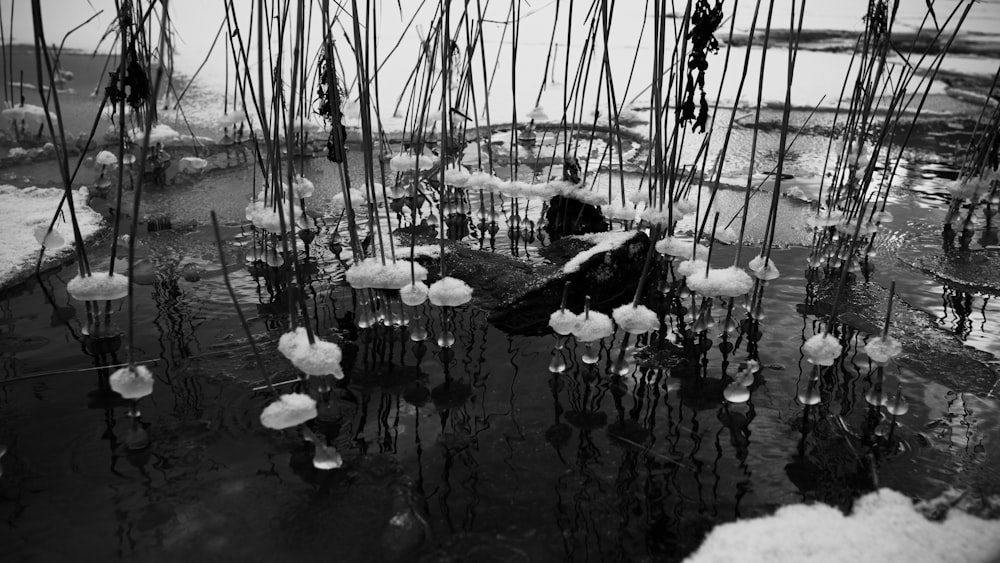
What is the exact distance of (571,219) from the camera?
98.9 inches

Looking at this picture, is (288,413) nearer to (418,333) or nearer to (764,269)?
(418,333)

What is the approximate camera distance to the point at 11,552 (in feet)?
3.67

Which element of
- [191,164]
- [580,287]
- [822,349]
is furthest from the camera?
[191,164]

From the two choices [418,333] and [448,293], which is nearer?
[448,293]

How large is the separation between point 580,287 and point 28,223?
1.77 m

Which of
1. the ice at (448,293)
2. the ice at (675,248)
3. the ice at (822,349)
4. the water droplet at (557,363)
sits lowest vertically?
the water droplet at (557,363)

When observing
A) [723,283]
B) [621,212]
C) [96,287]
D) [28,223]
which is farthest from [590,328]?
[28,223]

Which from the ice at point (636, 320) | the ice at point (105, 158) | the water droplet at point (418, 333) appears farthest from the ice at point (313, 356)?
the ice at point (105, 158)

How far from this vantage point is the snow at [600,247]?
1893 mm

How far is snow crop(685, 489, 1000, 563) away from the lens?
115cm

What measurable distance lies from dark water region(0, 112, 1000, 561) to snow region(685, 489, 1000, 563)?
3 cm

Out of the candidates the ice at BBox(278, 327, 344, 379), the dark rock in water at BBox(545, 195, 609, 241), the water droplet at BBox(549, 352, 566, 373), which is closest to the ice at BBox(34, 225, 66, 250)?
the ice at BBox(278, 327, 344, 379)

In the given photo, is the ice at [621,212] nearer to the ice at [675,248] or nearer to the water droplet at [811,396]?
the ice at [675,248]

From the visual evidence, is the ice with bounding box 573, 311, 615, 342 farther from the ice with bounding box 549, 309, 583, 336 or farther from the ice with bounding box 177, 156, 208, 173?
the ice with bounding box 177, 156, 208, 173
